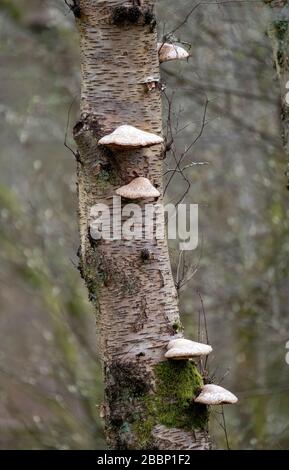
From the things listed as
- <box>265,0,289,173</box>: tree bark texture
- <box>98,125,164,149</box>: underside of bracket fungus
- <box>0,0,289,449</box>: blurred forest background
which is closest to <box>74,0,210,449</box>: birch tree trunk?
<box>98,125,164,149</box>: underside of bracket fungus

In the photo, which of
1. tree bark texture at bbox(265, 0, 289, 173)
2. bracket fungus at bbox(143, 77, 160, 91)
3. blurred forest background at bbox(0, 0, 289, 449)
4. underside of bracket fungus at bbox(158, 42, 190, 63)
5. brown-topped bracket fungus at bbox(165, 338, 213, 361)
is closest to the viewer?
brown-topped bracket fungus at bbox(165, 338, 213, 361)

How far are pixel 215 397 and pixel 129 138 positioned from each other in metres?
1.29

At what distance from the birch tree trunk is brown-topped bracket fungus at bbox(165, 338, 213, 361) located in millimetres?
104

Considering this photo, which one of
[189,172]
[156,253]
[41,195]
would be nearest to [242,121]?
[189,172]

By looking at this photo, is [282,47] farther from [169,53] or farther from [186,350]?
[186,350]

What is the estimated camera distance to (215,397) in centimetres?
418

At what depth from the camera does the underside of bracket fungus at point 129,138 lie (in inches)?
162

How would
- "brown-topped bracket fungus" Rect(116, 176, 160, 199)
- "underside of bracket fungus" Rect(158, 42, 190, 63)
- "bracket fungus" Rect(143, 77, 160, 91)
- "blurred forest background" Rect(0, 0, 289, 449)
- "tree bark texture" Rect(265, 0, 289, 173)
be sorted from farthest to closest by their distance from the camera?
"blurred forest background" Rect(0, 0, 289, 449) < "tree bark texture" Rect(265, 0, 289, 173) < "underside of bracket fungus" Rect(158, 42, 190, 63) < "bracket fungus" Rect(143, 77, 160, 91) < "brown-topped bracket fungus" Rect(116, 176, 160, 199)

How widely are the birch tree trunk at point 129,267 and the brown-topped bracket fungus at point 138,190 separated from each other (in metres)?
0.08

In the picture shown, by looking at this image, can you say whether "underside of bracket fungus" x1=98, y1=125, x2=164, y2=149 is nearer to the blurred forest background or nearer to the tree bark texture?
the tree bark texture

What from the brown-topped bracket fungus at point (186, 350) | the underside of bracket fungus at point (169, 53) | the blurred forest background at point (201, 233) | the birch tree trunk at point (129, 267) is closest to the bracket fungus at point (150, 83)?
the birch tree trunk at point (129, 267)

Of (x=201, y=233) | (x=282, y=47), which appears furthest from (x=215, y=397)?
(x=201, y=233)

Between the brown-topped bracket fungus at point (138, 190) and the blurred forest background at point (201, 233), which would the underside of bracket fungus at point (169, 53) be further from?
the blurred forest background at point (201, 233)

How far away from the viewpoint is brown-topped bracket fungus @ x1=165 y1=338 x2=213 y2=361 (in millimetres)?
4094
